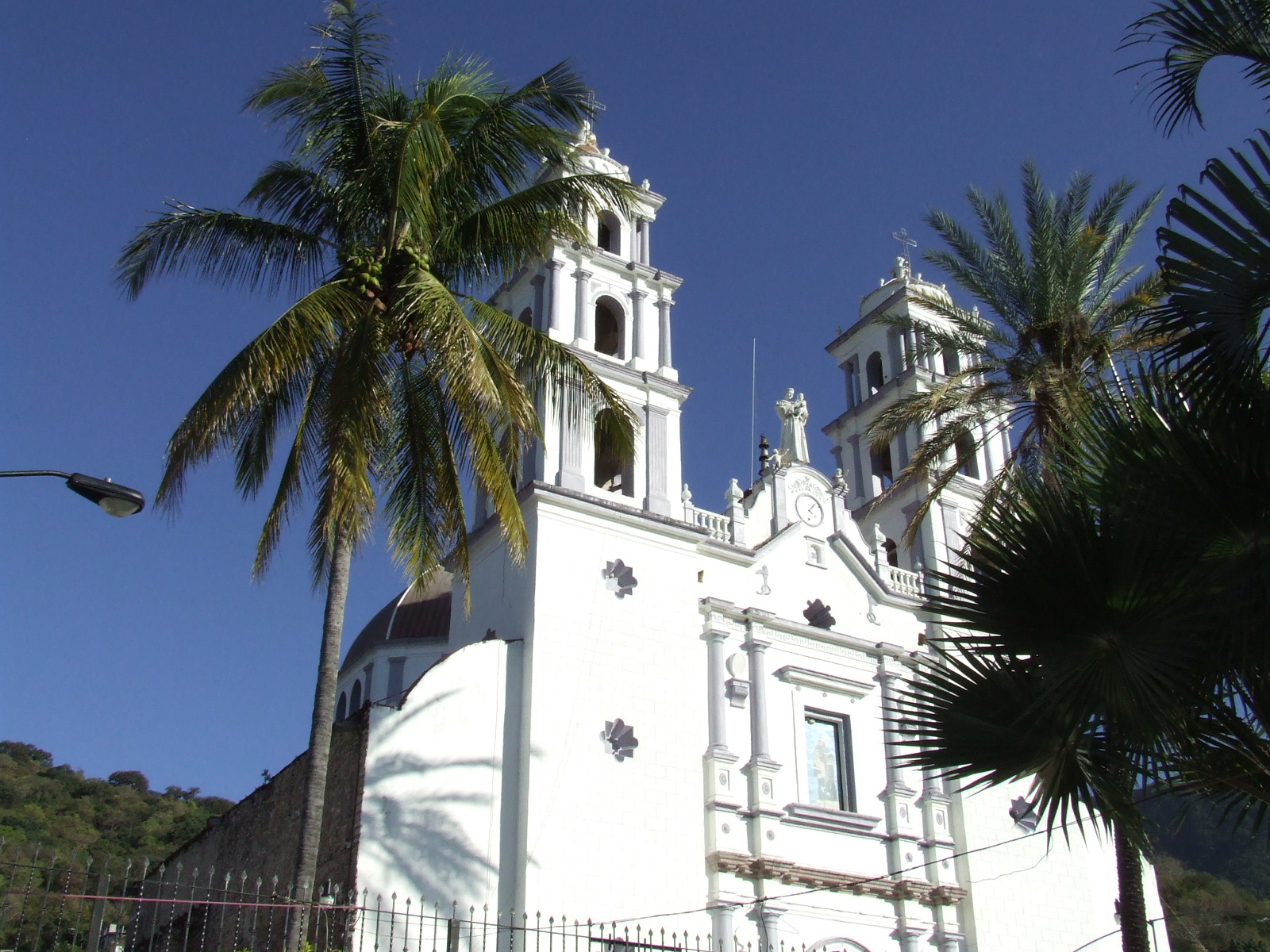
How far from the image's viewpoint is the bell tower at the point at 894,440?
28.5m

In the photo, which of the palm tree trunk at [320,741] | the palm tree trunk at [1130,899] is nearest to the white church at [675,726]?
the palm tree trunk at [1130,899]

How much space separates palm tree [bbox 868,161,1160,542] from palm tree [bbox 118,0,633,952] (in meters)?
6.07

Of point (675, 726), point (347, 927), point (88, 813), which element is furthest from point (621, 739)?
point (88, 813)

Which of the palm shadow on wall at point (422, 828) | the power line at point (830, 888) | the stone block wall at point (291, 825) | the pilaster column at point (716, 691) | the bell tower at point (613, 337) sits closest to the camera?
the palm shadow on wall at point (422, 828)

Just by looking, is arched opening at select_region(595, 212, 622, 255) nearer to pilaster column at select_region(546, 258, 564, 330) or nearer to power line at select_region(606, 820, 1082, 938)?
pilaster column at select_region(546, 258, 564, 330)

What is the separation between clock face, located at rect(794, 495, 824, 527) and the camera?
26109mm

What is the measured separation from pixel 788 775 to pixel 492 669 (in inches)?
225

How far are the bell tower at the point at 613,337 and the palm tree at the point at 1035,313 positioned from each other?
578 centimetres

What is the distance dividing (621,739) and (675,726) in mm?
1157

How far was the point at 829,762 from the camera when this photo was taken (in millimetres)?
23641

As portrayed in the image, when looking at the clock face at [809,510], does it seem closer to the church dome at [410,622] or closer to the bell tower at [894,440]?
the bell tower at [894,440]

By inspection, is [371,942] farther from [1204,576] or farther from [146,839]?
[146,839]

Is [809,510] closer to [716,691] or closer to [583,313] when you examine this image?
[716,691]

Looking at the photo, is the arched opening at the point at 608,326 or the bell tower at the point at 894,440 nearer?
the arched opening at the point at 608,326
